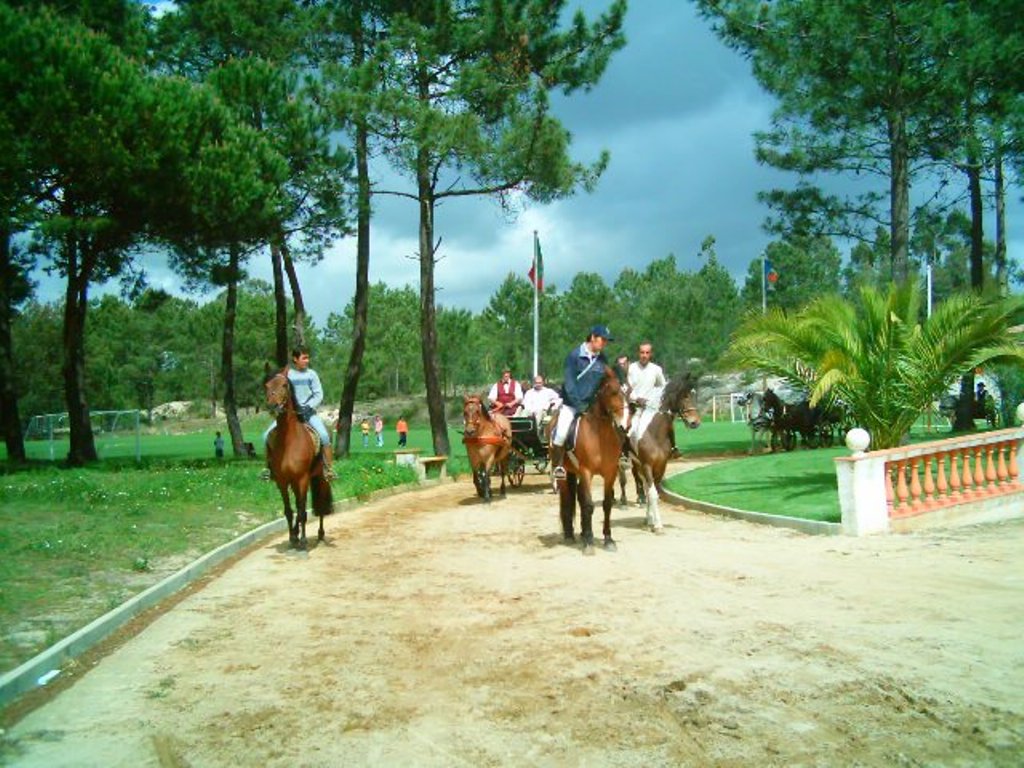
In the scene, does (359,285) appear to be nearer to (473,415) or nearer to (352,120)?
(352,120)

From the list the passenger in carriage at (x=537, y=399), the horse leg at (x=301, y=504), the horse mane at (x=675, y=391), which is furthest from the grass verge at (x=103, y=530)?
the horse mane at (x=675, y=391)

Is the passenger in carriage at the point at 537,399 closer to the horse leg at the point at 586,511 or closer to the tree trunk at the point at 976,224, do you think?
the horse leg at the point at 586,511

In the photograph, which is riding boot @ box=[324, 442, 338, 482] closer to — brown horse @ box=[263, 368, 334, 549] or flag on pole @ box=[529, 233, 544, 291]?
brown horse @ box=[263, 368, 334, 549]

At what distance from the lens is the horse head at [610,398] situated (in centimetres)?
1140

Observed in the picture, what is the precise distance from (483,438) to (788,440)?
564 inches

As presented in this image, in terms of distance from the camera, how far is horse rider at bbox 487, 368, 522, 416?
787 inches

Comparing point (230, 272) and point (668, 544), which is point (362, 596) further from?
point (230, 272)

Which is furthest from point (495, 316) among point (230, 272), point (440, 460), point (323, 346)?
point (440, 460)

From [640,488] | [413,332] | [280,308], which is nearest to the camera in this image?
[640,488]

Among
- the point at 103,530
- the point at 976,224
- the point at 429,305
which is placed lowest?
the point at 103,530

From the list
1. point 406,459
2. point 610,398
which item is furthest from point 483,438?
point 610,398

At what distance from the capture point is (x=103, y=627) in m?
8.04

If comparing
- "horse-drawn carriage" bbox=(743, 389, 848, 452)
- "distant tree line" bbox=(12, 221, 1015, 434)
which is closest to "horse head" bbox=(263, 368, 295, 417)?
"horse-drawn carriage" bbox=(743, 389, 848, 452)

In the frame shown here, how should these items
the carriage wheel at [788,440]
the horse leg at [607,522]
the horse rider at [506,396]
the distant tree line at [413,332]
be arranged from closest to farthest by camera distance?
the horse leg at [607,522] < the horse rider at [506,396] < the carriage wheel at [788,440] < the distant tree line at [413,332]
